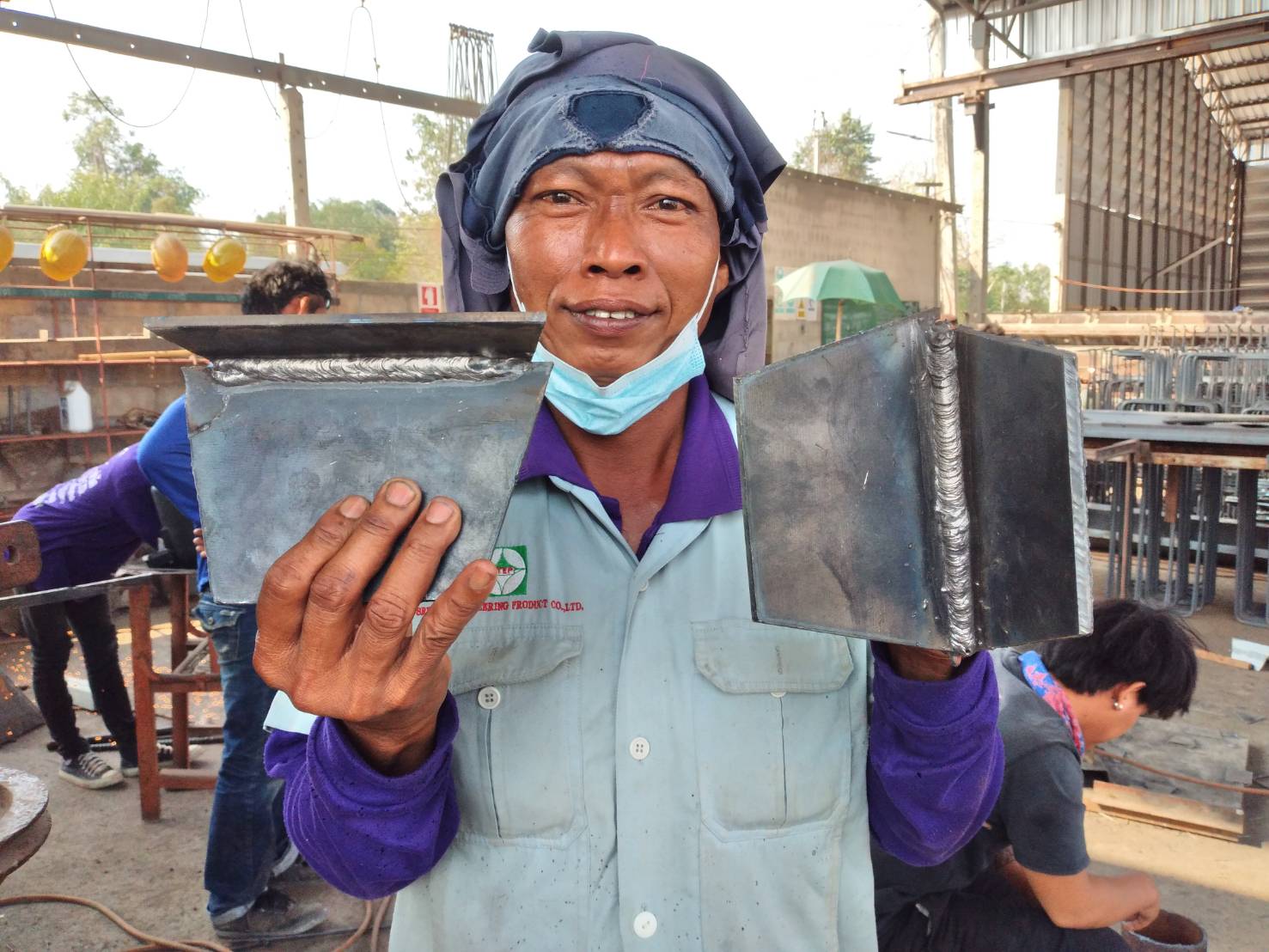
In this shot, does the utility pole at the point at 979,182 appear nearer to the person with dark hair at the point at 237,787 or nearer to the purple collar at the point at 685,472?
the person with dark hair at the point at 237,787

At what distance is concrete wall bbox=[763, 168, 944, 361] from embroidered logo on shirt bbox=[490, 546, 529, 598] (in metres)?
10.7

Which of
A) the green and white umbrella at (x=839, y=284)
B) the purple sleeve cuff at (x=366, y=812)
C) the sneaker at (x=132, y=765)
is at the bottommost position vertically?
the sneaker at (x=132, y=765)

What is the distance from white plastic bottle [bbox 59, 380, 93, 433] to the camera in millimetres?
6508

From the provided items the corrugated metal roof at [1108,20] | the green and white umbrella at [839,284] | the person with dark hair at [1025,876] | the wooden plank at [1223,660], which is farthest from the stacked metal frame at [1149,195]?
the person with dark hair at [1025,876]

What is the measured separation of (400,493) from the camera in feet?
2.76

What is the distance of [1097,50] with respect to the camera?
11.0 metres

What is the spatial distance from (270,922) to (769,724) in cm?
262

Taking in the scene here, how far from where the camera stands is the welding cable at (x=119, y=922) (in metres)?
Answer: 2.90

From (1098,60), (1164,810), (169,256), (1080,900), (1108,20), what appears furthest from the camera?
(1108,20)

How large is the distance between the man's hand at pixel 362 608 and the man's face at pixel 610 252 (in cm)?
43

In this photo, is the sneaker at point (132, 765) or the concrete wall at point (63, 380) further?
the concrete wall at point (63, 380)

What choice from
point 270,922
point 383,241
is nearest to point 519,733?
point 270,922

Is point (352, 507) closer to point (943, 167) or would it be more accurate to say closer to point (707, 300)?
point (707, 300)

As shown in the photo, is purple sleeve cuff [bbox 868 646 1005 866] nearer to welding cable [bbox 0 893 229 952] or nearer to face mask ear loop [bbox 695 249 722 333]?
face mask ear loop [bbox 695 249 722 333]
